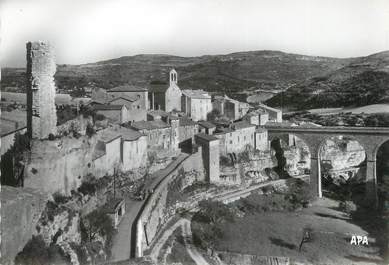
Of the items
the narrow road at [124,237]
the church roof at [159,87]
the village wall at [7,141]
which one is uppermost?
the church roof at [159,87]

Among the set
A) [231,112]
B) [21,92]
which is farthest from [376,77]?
[21,92]

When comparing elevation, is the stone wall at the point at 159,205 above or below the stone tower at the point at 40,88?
below

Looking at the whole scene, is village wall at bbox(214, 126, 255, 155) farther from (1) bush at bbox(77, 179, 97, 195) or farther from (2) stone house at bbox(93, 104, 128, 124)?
(1) bush at bbox(77, 179, 97, 195)

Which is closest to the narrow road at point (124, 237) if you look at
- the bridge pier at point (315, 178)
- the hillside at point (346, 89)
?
the bridge pier at point (315, 178)

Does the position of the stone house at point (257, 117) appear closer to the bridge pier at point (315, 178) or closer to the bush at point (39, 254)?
the bridge pier at point (315, 178)

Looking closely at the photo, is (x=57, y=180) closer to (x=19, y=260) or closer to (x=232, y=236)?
(x=19, y=260)

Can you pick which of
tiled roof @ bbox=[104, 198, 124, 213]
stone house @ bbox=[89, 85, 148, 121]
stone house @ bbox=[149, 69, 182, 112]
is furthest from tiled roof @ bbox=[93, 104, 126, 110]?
stone house @ bbox=[149, 69, 182, 112]

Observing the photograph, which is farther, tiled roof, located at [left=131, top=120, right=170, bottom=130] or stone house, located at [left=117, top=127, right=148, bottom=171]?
tiled roof, located at [left=131, top=120, right=170, bottom=130]
